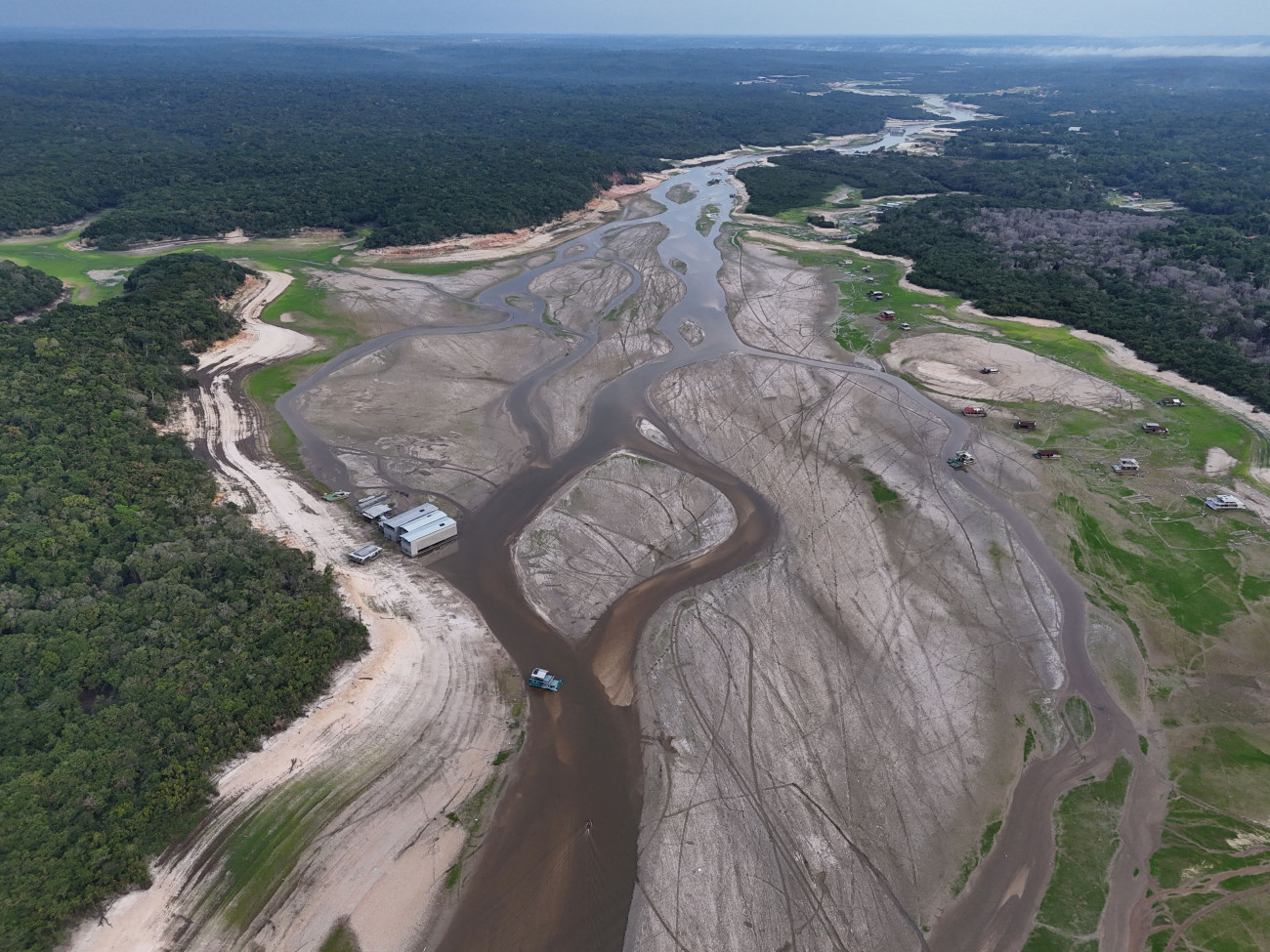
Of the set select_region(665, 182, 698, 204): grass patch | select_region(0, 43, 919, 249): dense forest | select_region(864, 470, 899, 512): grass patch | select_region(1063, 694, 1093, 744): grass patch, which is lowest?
select_region(1063, 694, 1093, 744): grass patch

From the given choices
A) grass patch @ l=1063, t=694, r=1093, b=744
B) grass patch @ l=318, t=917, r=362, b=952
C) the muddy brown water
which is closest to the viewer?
grass patch @ l=318, t=917, r=362, b=952

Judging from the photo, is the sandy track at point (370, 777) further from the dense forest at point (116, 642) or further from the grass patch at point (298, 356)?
the grass patch at point (298, 356)

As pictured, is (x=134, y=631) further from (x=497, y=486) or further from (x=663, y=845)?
(x=663, y=845)

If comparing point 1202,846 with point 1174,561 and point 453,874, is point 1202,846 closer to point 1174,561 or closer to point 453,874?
point 1174,561

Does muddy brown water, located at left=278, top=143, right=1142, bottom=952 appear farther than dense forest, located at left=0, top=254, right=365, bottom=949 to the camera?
Yes

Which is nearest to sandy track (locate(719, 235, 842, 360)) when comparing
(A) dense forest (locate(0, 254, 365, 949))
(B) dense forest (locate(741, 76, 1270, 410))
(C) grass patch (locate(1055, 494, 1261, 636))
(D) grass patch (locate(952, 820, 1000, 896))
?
(B) dense forest (locate(741, 76, 1270, 410))

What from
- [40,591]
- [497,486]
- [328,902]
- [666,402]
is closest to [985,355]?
[666,402]

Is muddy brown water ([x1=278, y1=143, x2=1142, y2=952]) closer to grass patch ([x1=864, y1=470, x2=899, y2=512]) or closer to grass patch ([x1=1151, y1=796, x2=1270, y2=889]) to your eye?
grass patch ([x1=1151, y1=796, x2=1270, y2=889])

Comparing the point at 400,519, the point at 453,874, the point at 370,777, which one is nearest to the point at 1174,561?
the point at 453,874
